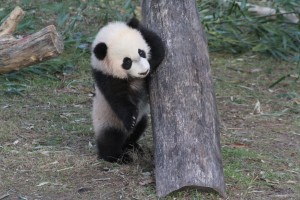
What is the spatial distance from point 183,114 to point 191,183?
0.48 meters

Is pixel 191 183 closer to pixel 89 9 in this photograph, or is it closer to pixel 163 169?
pixel 163 169

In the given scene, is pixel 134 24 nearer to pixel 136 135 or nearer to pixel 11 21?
pixel 136 135

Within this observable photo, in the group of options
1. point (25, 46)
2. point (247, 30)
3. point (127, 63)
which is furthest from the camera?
point (247, 30)

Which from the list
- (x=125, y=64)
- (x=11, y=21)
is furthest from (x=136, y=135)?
(x=11, y=21)

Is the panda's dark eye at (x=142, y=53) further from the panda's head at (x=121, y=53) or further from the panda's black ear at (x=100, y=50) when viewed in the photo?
the panda's black ear at (x=100, y=50)

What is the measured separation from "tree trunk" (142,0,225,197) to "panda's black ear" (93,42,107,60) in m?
0.36

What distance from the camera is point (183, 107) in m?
4.45

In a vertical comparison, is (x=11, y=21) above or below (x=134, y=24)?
below

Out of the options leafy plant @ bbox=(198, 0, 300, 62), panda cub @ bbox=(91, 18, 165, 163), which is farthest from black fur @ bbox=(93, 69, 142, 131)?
leafy plant @ bbox=(198, 0, 300, 62)

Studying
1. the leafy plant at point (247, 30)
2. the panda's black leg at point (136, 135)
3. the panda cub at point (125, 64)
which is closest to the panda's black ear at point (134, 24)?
the panda cub at point (125, 64)

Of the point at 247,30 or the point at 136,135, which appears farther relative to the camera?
the point at 247,30

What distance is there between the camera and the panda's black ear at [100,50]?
15.2 feet

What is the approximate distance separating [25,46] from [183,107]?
1403 mm

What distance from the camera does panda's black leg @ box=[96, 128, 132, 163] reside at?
4.93 metres
